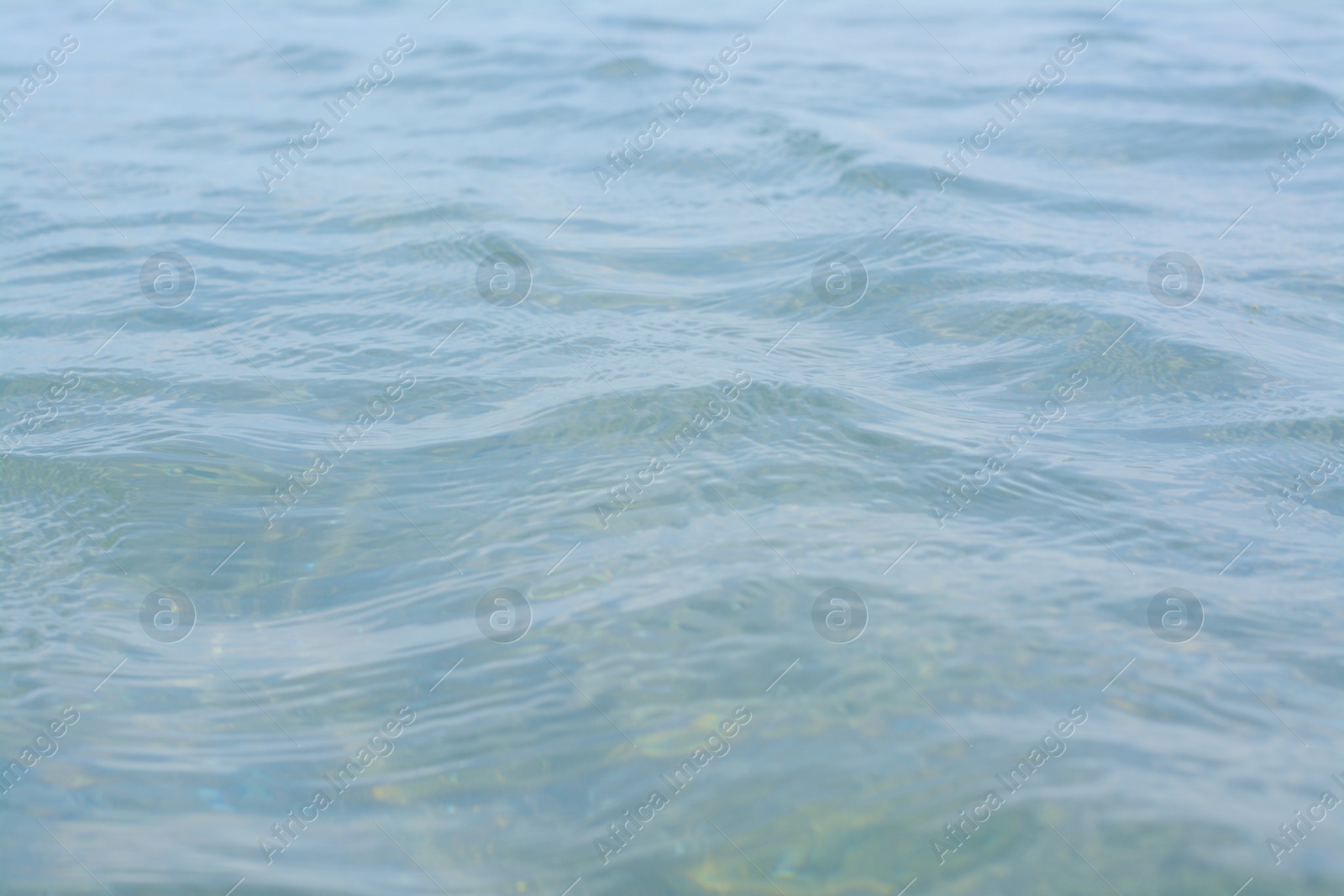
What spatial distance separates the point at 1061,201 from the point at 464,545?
559cm

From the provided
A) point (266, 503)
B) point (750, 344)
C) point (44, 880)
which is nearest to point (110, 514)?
point (266, 503)

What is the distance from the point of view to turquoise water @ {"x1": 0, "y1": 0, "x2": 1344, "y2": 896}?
3.08 meters

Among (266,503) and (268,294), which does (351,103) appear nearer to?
(268,294)

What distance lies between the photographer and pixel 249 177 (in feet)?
28.0

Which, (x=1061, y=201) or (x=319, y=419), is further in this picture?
(x=1061, y=201)

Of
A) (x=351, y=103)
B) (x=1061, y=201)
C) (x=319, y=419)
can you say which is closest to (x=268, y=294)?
(x=319, y=419)

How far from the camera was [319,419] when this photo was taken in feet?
17.2

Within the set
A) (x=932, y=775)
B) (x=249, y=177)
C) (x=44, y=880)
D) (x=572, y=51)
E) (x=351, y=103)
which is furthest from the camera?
(x=572, y=51)

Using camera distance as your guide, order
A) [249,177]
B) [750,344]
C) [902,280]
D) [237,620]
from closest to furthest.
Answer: [237,620] < [750,344] < [902,280] < [249,177]

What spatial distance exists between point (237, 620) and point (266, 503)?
29.6 inches

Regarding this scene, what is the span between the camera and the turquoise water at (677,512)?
3082mm

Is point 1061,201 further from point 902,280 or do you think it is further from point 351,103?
point 351,103

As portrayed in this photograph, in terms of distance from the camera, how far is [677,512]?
4.44m

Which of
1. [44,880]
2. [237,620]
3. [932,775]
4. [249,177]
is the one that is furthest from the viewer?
[249,177]
